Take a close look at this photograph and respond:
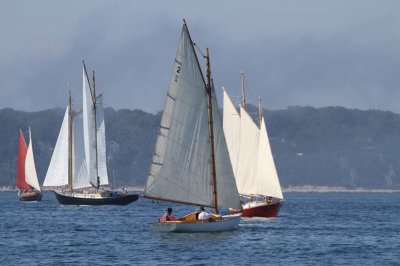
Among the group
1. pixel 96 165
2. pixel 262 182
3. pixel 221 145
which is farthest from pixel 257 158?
pixel 96 165

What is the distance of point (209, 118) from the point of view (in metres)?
72.4

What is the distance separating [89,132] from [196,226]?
66359 millimetres

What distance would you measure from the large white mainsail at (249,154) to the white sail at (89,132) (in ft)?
129

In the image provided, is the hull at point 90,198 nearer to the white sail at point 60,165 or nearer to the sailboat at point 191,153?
the white sail at point 60,165

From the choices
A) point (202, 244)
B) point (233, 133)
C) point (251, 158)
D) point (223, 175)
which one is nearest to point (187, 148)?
point (223, 175)

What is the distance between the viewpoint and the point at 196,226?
71000mm

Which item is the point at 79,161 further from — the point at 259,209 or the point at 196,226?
the point at 196,226

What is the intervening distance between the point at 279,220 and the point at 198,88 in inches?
1222

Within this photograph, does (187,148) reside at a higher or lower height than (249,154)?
lower

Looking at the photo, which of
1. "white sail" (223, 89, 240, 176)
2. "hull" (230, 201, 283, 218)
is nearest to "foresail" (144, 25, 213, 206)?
"hull" (230, 201, 283, 218)

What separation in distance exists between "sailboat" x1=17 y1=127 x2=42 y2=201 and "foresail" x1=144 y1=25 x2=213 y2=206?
89.8 meters

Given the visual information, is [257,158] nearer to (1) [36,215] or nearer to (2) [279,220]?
(2) [279,220]

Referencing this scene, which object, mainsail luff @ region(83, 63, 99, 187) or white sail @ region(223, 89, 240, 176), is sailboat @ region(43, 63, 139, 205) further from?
white sail @ region(223, 89, 240, 176)

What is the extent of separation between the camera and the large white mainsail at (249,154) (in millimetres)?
98562
